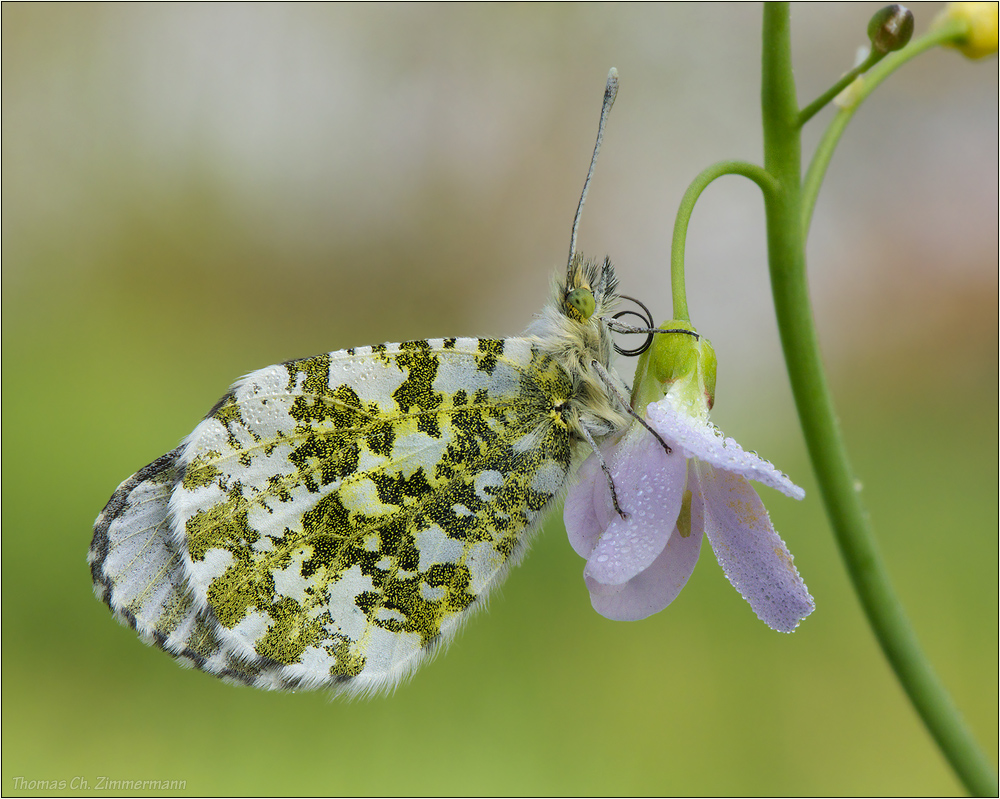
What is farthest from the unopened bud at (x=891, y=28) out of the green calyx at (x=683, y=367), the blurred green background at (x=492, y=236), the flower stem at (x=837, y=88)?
the blurred green background at (x=492, y=236)

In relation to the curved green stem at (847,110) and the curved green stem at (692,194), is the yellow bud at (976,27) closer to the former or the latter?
the curved green stem at (847,110)

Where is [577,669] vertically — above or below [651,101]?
below

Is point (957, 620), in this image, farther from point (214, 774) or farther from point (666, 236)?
point (214, 774)

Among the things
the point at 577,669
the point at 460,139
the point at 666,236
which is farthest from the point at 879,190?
the point at 577,669

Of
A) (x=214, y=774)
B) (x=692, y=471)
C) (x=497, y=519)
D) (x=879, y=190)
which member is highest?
(x=879, y=190)

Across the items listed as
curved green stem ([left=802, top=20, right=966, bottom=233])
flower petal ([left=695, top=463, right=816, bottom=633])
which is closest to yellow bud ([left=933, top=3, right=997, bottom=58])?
curved green stem ([left=802, top=20, right=966, bottom=233])

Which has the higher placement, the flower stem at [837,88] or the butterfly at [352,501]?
the flower stem at [837,88]
